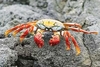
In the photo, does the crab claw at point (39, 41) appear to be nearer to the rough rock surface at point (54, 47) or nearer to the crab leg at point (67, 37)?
the rough rock surface at point (54, 47)

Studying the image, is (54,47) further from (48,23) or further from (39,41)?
(48,23)

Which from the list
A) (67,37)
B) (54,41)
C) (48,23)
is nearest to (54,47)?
(54,41)

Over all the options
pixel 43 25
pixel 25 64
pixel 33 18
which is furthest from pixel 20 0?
pixel 25 64

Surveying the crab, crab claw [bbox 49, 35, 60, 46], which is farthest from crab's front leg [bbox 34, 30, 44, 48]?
crab claw [bbox 49, 35, 60, 46]

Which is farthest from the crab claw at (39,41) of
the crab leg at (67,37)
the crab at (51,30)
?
the crab leg at (67,37)

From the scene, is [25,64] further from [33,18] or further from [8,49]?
[33,18]

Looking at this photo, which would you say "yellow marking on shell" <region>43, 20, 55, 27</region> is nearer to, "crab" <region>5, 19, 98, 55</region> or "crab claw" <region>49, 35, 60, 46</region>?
"crab" <region>5, 19, 98, 55</region>

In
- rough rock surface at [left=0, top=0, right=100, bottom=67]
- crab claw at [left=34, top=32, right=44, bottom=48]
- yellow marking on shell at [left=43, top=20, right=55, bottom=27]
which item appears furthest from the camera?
yellow marking on shell at [left=43, top=20, right=55, bottom=27]

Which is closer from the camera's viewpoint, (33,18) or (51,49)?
(51,49)
